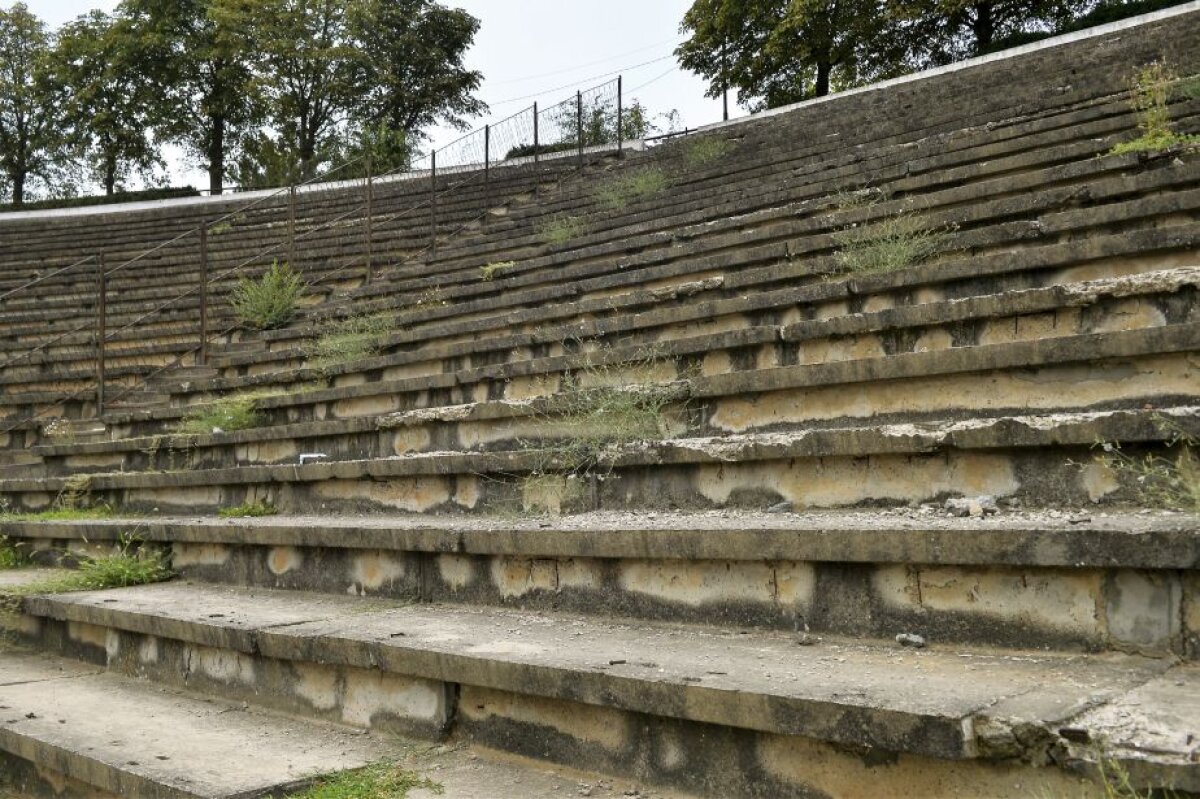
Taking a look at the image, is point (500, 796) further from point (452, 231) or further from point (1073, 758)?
point (452, 231)

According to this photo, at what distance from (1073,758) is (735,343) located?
280 centimetres

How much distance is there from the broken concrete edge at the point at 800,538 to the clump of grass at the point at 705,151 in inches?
300

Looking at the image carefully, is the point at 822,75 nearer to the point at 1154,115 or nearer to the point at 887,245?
the point at 1154,115

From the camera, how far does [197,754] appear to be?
2734 millimetres

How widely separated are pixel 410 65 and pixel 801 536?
26.8 metres

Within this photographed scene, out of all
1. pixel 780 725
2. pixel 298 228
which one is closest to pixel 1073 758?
pixel 780 725

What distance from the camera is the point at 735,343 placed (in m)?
4.24

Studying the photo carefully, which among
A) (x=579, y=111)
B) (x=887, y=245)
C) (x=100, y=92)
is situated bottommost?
(x=887, y=245)

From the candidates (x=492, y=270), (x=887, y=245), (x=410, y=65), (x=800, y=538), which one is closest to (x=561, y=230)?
(x=492, y=270)

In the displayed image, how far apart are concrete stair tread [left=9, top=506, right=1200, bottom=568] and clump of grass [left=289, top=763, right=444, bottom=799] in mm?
862

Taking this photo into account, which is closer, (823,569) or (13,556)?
(823,569)

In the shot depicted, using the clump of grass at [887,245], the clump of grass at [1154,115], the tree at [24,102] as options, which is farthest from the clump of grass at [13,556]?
the tree at [24,102]

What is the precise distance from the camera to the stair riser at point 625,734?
5.85 feet

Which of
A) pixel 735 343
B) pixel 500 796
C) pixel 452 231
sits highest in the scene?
pixel 452 231
